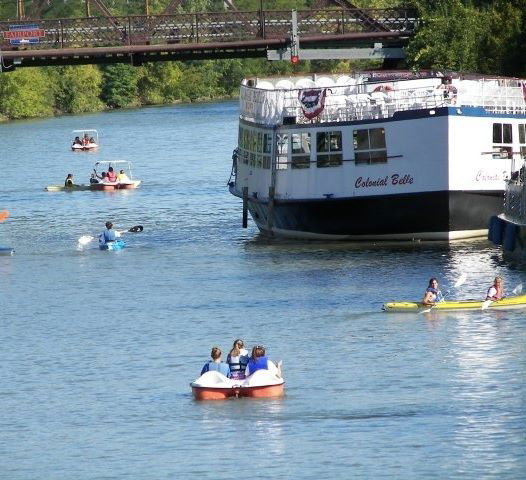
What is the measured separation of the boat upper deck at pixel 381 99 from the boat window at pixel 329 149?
113cm

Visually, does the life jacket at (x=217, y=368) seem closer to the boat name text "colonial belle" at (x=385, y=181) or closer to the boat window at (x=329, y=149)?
the boat name text "colonial belle" at (x=385, y=181)

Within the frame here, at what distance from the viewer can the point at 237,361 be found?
47.2m

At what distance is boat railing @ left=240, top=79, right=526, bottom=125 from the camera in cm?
7300

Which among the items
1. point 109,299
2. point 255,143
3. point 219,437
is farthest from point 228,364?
point 255,143

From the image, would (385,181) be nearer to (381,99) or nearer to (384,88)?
(381,99)

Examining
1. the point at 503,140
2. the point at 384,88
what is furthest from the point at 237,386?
the point at 384,88

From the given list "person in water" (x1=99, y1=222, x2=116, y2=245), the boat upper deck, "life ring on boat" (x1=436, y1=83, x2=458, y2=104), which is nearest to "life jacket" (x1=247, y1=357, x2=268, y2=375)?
the boat upper deck

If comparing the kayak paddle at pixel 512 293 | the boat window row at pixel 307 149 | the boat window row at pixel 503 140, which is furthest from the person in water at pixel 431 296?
the boat window row at pixel 307 149

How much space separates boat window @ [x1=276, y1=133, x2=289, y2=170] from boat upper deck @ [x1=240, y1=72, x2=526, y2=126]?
694mm

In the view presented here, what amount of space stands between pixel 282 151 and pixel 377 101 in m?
4.43

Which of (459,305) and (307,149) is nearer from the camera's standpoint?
(459,305)

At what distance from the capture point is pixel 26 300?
65.0 m

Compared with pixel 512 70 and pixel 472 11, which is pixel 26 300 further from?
pixel 472 11

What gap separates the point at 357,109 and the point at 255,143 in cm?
595
